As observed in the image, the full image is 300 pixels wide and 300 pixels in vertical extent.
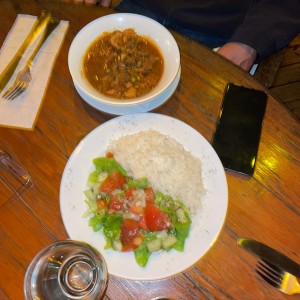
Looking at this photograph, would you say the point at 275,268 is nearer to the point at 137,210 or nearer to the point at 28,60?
the point at 137,210

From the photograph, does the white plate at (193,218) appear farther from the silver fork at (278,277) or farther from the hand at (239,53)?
the hand at (239,53)

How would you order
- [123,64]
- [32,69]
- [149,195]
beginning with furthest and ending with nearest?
[32,69] → [123,64] → [149,195]

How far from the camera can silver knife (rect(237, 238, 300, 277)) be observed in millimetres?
1502

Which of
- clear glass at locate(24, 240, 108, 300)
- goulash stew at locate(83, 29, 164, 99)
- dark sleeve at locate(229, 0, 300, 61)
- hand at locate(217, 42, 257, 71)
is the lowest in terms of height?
clear glass at locate(24, 240, 108, 300)

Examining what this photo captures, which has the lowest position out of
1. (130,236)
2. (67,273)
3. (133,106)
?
(67,273)

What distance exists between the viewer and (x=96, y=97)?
1688 millimetres

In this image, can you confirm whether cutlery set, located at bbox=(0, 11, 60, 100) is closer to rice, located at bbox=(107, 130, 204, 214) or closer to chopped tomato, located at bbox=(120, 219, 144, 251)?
rice, located at bbox=(107, 130, 204, 214)

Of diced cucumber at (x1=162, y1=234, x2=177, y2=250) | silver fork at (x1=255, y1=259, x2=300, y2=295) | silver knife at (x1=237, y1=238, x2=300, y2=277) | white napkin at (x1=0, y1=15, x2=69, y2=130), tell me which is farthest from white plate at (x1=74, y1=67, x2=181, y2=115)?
silver fork at (x1=255, y1=259, x2=300, y2=295)

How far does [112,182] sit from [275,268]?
83 centimetres

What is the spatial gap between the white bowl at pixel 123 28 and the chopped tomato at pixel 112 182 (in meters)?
0.35

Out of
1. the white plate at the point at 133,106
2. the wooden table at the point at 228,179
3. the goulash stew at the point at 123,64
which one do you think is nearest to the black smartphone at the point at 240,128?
the wooden table at the point at 228,179

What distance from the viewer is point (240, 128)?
1.74 m

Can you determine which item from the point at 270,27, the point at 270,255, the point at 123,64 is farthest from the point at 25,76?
the point at 270,255

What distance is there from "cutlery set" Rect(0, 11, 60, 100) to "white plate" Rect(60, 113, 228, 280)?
0.53 m
